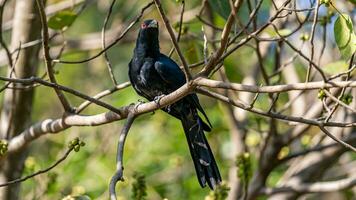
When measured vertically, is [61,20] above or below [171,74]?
above

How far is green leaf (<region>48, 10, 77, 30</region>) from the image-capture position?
3752mm

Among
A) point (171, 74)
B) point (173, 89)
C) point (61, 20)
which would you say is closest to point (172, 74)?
point (171, 74)

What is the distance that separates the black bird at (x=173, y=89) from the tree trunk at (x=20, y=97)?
1.87 ft

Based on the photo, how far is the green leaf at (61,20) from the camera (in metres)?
3.75

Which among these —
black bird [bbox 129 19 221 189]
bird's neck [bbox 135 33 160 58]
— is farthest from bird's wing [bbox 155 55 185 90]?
bird's neck [bbox 135 33 160 58]

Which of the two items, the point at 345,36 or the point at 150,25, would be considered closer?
the point at 345,36

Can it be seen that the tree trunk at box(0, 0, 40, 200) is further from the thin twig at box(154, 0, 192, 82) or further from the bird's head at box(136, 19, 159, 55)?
the thin twig at box(154, 0, 192, 82)

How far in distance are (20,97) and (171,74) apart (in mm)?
853

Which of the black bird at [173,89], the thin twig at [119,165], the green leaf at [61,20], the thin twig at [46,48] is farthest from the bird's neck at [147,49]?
the thin twig at [119,165]

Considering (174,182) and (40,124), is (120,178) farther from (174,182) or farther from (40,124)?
(174,182)

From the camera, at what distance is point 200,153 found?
389cm

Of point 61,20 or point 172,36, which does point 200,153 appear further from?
point 172,36

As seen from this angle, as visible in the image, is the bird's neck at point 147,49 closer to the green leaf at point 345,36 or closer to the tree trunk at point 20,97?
the tree trunk at point 20,97

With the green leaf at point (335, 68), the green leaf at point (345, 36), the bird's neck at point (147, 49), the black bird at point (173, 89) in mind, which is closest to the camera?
the green leaf at point (345, 36)
